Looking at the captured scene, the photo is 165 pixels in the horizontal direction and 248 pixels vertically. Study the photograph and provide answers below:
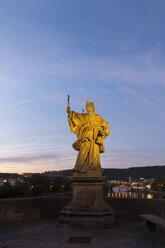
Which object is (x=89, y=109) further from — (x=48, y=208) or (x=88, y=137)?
(x=48, y=208)

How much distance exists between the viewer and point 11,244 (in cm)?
644

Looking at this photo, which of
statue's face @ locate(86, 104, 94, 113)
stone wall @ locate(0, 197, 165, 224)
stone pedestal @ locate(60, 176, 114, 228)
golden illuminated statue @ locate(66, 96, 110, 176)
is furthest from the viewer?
statue's face @ locate(86, 104, 94, 113)

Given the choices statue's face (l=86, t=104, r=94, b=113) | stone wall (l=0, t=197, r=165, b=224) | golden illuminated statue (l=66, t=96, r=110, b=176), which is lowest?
stone wall (l=0, t=197, r=165, b=224)

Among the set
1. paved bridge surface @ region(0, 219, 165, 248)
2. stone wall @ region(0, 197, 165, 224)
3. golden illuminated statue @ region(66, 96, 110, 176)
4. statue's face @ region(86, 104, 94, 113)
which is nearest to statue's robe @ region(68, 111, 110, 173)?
golden illuminated statue @ region(66, 96, 110, 176)

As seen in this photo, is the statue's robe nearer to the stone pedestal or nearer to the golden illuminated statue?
the golden illuminated statue

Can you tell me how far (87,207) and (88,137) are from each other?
9.89 feet

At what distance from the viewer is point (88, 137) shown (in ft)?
34.4

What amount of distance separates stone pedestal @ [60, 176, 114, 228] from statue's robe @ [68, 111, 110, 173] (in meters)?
0.59

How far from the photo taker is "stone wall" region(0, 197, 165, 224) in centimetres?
942

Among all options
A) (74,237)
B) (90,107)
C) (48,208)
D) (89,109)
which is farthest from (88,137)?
(74,237)

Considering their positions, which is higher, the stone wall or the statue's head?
the statue's head

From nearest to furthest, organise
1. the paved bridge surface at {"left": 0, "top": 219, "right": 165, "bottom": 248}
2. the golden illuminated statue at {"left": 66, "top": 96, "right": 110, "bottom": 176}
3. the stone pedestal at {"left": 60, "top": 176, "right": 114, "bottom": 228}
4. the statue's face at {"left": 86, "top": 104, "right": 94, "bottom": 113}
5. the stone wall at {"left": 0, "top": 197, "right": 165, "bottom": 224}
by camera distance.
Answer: the paved bridge surface at {"left": 0, "top": 219, "right": 165, "bottom": 248}
the stone pedestal at {"left": 60, "top": 176, "right": 114, "bottom": 228}
the stone wall at {"left": 0, "top": 197, "right": 165, "bottom": 224}
the golden illuminated statue at {"left": 66, "top": 96, "right": 110, "bottom": 176}
the statue's face at {"left": 86, "top": 104, "right": 94, "bottom": 113}

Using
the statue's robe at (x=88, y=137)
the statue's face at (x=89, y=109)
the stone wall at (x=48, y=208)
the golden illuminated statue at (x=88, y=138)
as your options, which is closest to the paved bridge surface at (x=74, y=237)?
the stone wall at (x=48, y=208)

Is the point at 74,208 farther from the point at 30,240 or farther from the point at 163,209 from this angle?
the point at 163,209
